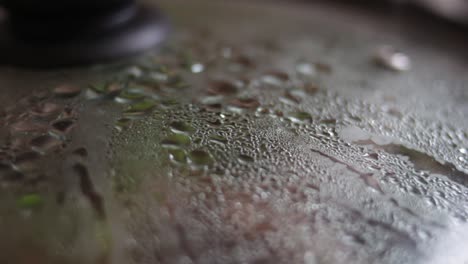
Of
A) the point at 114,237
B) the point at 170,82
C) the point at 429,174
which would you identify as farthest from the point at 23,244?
the point at 429,174

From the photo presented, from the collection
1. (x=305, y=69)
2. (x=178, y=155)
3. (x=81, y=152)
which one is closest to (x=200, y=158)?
(x=178, y=155)

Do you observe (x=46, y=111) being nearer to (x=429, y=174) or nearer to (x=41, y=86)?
(x=41, y=86)

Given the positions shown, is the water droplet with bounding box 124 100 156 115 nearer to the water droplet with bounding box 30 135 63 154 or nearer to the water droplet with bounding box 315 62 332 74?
the water droplet with bounding box 30 135 63 154

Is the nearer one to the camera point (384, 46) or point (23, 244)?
point (23, 244)

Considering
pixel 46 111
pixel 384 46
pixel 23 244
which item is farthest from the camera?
pixel 384 46

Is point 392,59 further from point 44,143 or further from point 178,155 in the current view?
point 44,143
